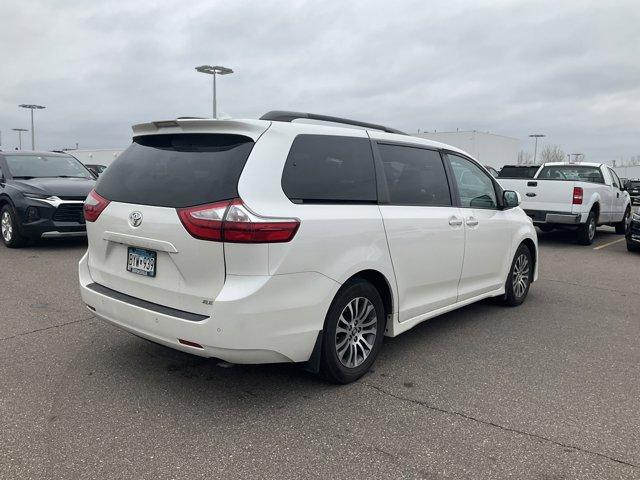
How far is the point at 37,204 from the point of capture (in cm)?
879

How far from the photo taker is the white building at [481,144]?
42375 millimetres

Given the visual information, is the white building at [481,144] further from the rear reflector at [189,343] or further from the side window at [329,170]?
the rear reflector at [189,343]

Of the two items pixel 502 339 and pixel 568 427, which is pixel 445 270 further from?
pixel 568 427

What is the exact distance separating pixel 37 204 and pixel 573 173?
37.6 ft

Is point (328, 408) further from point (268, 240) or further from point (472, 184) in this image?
point (472, 184)

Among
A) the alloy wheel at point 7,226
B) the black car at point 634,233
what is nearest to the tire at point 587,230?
the black car at point 634,233

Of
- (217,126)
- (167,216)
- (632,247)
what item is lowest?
(632,247)

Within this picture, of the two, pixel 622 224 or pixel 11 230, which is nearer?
pixel 11 230

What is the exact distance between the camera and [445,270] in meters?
4.53

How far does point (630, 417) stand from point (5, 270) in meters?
7.53

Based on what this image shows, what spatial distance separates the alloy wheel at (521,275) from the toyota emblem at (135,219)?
416 cm

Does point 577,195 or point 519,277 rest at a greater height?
point 577,195

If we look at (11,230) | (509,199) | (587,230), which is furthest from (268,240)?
(587,230)

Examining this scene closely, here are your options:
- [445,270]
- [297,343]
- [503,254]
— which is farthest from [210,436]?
[503,254]
